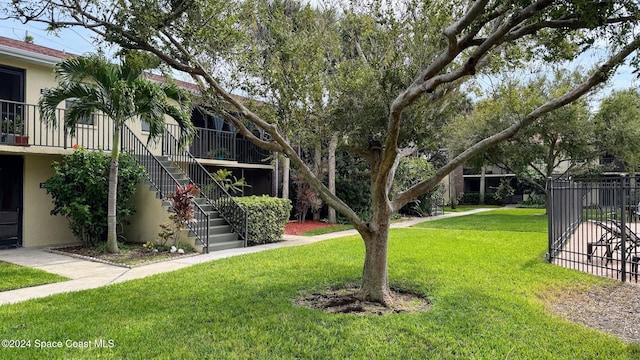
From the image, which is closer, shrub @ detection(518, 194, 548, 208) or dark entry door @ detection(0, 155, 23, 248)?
dark entry door @ detection(0, 155, 23, 248)

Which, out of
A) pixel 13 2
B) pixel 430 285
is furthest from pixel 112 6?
pixel 430 285

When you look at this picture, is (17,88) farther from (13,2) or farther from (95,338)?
(95,338)

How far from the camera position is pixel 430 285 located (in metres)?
7.14

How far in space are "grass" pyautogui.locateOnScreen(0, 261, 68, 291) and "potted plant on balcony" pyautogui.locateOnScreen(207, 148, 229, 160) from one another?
7962mm

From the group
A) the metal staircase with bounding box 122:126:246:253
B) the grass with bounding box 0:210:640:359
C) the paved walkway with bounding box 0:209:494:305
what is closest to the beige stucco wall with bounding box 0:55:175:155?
the metal staircase with bounding box 122:126:246:253

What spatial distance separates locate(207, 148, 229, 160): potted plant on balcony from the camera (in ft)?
52.0

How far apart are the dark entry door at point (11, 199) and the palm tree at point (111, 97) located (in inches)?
107

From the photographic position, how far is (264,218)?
41.8 ft

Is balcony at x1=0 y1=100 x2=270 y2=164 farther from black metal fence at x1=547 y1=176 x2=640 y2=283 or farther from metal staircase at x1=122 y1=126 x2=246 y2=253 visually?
black metal fence at x1=547 y1=176 x2=640 y2=283

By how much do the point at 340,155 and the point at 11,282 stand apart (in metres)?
14.7

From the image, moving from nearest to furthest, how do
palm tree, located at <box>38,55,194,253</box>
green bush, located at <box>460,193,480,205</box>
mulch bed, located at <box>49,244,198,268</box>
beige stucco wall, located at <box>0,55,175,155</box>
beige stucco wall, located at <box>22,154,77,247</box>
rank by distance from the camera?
mulch bed, located at <box>49,244,198,268</box> < palm tree, located at <box>38,55,194,253</box> < beige stucco wall, located at <box>0,55,175,155</box> < beige stucco wall, located at <box>22,154,77,247</box> < green bush, located at <box>460,193,480,205</box>

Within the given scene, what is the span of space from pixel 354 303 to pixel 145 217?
7999 millimetres

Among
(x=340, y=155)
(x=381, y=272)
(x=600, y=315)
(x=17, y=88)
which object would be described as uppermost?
(x=17, y=88)

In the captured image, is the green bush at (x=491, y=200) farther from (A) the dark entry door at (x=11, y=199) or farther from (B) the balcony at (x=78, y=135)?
(A) the dark entry door at (x=11, y=199)
